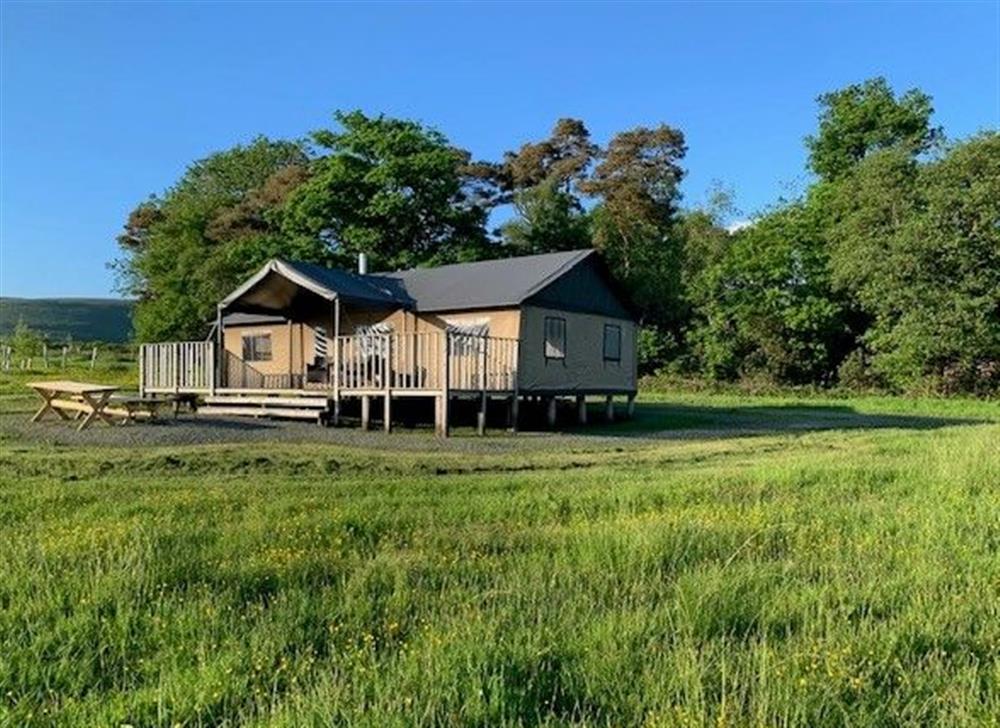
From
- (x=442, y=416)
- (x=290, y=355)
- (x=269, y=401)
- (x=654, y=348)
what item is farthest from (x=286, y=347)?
(x=654, y=348)

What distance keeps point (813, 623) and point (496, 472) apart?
7.15 m

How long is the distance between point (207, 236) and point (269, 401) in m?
28.9

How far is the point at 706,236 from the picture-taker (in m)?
47.1

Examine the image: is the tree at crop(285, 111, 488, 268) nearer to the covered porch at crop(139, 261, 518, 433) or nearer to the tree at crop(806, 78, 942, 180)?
the covered porch at crop(139, 261, 518, 433)

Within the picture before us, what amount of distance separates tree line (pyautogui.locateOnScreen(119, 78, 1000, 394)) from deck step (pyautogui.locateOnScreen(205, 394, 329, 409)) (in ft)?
47.4

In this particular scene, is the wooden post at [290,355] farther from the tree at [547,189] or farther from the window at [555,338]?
the tree at [547,189]

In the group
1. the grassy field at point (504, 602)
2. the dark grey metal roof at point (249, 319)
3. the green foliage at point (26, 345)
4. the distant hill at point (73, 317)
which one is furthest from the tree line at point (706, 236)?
the distant hill at point (73, 317)

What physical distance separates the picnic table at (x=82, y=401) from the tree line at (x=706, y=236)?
60.2ft

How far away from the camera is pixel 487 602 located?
4566 millimetres

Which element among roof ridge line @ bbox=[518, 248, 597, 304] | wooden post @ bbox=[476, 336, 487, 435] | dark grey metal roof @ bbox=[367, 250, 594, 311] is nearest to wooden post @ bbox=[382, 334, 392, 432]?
wooden post @ bbox=[476, 336, 487, 435]

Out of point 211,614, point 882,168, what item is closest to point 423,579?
point 211,614

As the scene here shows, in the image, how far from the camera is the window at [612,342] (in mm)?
24047

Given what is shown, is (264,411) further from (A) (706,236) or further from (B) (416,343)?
(A) (706,236)

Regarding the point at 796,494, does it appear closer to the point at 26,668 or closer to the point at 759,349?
the point at 26,668
